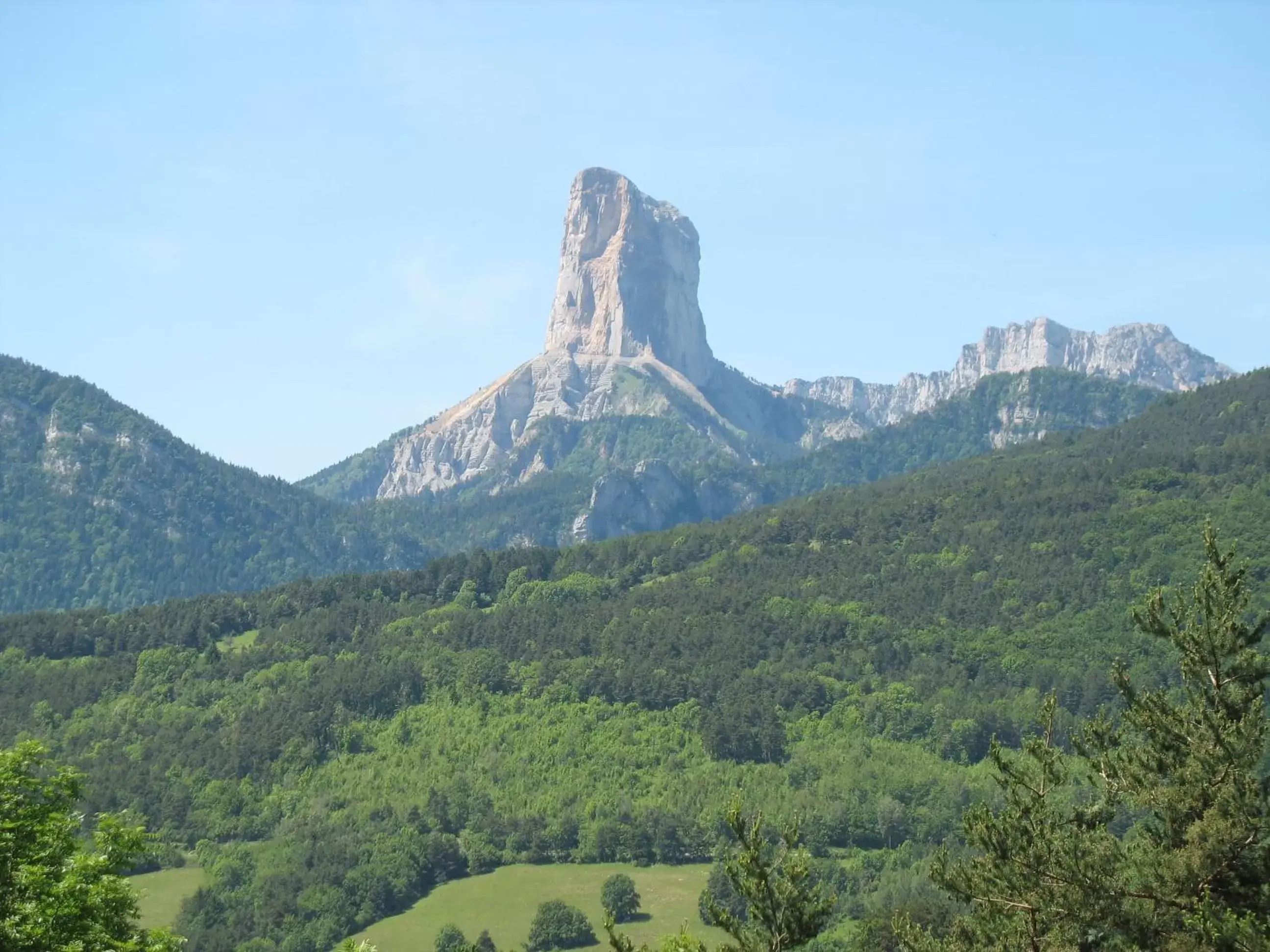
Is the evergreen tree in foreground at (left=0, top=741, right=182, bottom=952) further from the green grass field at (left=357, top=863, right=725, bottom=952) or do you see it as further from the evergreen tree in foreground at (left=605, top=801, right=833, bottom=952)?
the green grass field at (left=357, top=863, right=725, bottom=952)

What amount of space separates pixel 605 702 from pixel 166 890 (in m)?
48.9

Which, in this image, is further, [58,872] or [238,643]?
[238,643]

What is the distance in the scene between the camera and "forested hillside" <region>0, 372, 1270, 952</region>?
131375 millimetres

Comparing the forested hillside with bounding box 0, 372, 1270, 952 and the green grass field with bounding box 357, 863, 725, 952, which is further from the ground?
the forested hillside with bounding box 0, 372, 1270, 952

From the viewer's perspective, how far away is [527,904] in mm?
121812

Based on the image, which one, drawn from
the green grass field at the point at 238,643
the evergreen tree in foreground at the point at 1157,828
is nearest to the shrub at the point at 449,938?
the evergreen tree in foreground at the point at 1157,828

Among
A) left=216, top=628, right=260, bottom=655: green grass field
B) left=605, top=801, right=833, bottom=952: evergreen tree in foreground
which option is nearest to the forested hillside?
left=216, top=628, right=260, bottom=655: green grass field

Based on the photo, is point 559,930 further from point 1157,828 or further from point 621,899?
point 1157,828

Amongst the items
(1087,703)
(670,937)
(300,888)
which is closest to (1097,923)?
(670,937)

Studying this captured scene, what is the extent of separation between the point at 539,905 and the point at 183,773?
46.7 metres

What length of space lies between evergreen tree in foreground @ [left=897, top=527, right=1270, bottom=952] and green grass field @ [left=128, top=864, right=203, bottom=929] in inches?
3304

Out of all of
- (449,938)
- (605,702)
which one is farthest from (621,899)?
(605,702)

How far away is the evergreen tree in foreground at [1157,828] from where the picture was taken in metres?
39.6

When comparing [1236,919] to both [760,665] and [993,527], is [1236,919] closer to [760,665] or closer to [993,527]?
[760,665]
